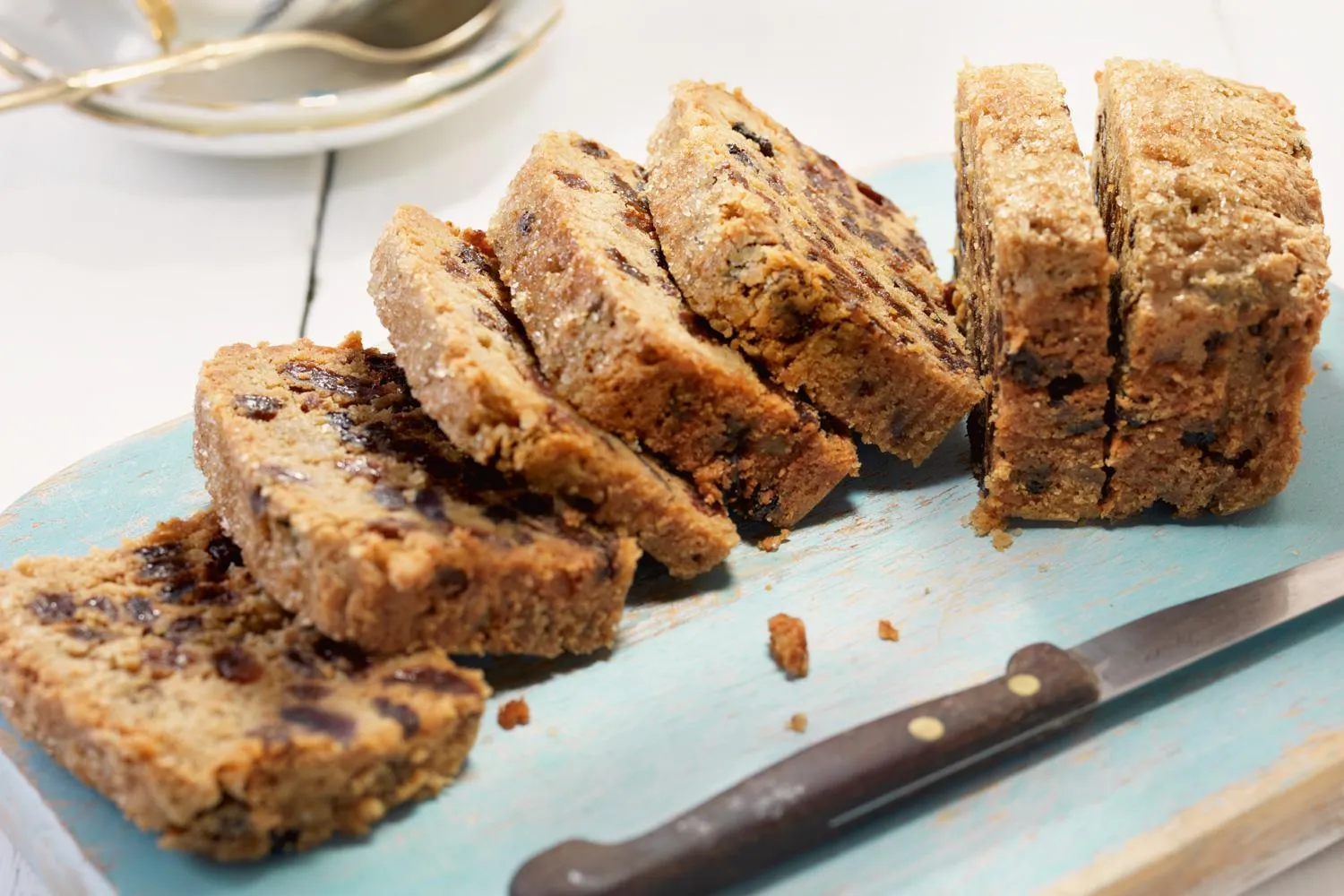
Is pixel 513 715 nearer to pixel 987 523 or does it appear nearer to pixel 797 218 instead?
pixel 987 523

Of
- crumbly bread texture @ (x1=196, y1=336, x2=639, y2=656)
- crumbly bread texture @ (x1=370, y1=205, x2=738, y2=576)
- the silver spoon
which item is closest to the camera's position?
crumbly bread texture @ (x1=196, y1=336, x2=639, y2=656)

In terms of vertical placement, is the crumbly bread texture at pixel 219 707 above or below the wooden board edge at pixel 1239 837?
above

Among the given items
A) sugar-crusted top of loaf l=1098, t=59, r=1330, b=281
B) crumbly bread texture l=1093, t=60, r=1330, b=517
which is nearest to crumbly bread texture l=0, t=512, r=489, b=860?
crumbly bread texture l=1093, t=60, r=1330, b=517

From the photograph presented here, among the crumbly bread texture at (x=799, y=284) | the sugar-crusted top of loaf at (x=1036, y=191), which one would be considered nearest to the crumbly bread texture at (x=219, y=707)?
the crumbly bread texture at (x=799, y=284)

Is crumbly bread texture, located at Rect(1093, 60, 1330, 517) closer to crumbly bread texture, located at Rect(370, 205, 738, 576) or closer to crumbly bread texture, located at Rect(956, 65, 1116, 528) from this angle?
crumbly bread texture, located at Rect(956, 65, 1116, 528)

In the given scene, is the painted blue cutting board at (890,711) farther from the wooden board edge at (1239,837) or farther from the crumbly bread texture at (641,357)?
the crumbly bread texture at (641,357)

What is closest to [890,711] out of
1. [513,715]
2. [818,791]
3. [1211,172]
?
[818,791]
